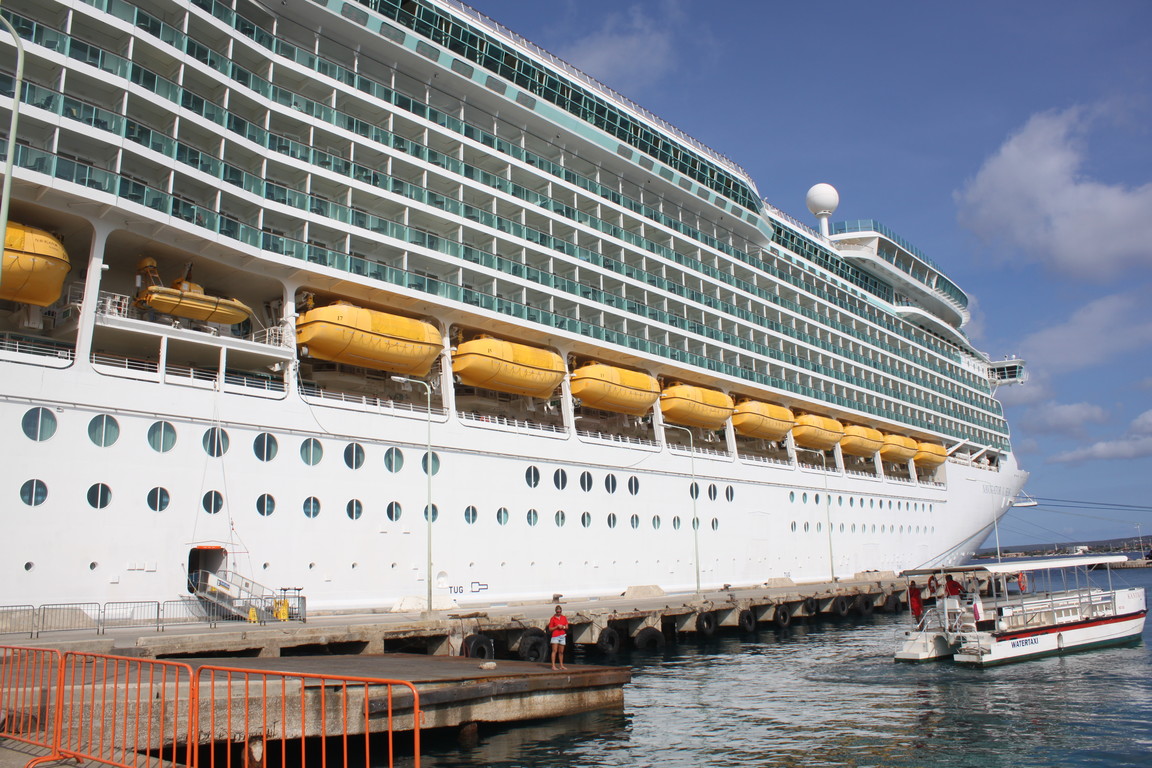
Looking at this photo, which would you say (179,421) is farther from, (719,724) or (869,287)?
(869,287)

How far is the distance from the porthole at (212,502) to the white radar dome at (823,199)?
A: 46769 millimetres

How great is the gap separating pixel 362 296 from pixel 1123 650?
27.3 metres

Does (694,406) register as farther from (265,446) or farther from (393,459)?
(265,446)

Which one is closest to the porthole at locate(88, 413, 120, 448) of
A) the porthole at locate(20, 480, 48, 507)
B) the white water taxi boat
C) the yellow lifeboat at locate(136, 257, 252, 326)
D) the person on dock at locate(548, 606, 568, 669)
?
the porthole at locate(20, 480, 48, 507)

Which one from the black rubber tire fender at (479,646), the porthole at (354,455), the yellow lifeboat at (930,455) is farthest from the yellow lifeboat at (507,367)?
the yellow lifeboat at (930,455)

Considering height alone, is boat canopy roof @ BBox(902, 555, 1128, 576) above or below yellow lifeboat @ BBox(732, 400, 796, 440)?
below

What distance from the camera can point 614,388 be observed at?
34.6 metres

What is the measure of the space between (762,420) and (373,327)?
22525 mm

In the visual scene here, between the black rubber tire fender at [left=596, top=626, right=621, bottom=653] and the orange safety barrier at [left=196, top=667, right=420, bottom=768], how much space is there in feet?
33.6

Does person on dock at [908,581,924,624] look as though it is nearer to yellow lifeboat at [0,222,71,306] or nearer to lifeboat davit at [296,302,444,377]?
lifeboat davit at [296,302,444,377]

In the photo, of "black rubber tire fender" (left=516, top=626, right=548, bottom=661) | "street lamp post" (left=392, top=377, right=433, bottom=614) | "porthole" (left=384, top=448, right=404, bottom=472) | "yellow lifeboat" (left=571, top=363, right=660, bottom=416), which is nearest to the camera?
"black rubber tire fender" (left=516, top=626, right=548, bottom=661)

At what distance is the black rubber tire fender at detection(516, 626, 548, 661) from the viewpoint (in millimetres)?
23141

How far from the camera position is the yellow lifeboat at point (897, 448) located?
53.5m

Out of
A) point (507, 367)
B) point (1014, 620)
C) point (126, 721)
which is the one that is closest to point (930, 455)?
point (1014, 620)
